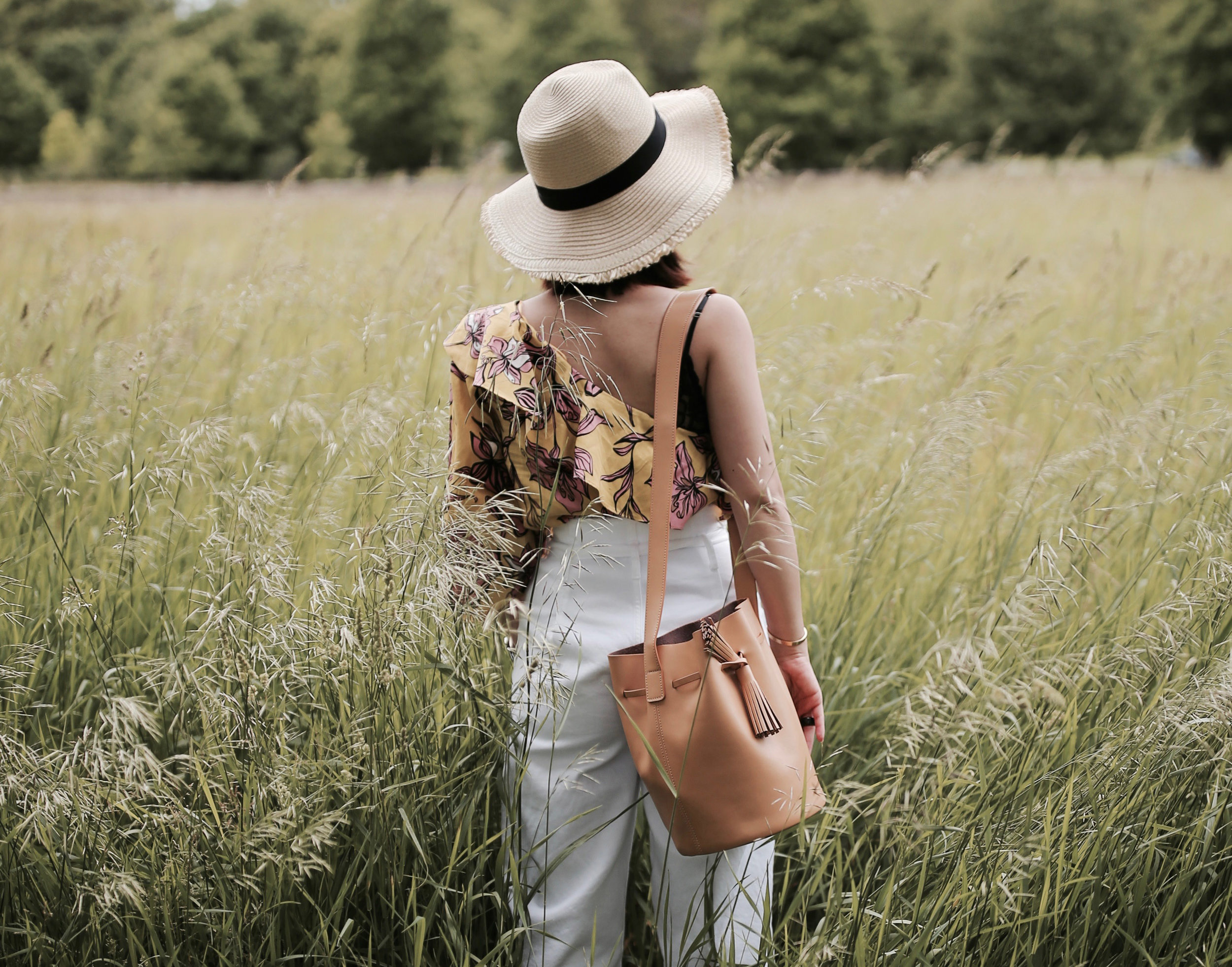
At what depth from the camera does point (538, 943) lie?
1464 mm

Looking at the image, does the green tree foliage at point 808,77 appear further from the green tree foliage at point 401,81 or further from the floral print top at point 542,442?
the floral print top at point 542,442

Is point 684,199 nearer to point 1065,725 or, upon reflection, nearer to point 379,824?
point 379,824

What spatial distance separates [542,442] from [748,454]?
0.35 metres

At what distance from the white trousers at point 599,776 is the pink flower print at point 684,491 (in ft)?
0.12

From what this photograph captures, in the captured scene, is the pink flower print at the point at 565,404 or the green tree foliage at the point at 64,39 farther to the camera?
the green tree foliage at the point at 64,39

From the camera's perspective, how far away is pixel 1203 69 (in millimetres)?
23312

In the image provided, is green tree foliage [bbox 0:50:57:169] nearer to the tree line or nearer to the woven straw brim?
the tree line

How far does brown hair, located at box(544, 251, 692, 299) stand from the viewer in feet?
4.60

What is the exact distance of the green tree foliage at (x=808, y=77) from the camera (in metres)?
28.2

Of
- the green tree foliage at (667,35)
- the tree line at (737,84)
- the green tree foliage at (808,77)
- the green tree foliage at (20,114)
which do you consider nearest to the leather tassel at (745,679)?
the tree line at (737,84)

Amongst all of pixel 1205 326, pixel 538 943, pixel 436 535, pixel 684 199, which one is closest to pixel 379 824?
pixel 538 943

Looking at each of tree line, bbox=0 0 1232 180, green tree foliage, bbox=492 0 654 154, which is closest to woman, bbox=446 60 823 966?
tree line, bbox=0 0 1232 180

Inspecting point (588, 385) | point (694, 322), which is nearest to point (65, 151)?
point (588, 385)

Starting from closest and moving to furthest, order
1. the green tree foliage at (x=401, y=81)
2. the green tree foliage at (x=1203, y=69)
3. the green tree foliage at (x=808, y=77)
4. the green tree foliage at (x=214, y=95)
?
the green tree foliage at (x=1203, y=69) → the green tree foliage at (x=808, y=77) → the green tree foliage at (x=401, y=81) → the green tree foliage at (x=214, y=95)
